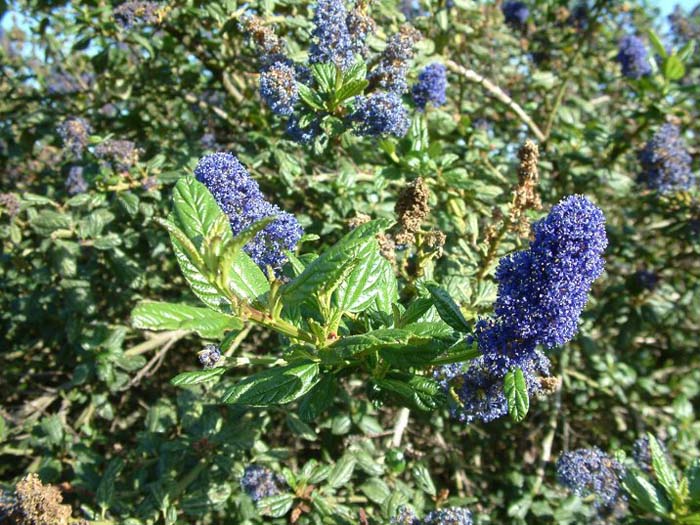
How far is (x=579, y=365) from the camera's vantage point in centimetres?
421

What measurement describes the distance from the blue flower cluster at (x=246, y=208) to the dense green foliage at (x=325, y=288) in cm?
10

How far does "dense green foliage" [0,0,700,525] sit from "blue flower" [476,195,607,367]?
0.42 ft

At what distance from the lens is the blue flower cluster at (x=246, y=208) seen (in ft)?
5.68

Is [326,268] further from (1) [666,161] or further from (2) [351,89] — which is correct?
(1) [666,161]

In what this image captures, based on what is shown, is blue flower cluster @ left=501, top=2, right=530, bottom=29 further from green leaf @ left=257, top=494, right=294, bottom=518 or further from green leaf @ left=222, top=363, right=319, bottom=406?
green leaf @ left=222, top=363, right=319, bottom=406

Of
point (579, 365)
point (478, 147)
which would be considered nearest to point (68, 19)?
point (478, 147)

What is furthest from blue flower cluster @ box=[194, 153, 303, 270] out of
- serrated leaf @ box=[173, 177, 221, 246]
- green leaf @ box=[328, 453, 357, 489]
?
green leaf @ box=[328, 453, 357, 489]

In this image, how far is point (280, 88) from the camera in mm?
2258

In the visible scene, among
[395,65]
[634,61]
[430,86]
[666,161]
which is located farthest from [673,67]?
[395,65]

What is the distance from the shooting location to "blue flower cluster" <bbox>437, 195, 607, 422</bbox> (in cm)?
141

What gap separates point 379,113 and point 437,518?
1538 mm

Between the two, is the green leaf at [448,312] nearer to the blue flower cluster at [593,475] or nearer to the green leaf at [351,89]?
the green leaf at [351,89]

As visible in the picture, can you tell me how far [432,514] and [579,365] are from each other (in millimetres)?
2370

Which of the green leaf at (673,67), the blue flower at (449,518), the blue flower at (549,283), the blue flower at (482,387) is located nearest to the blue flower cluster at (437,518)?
the blue flower at (449,518)
